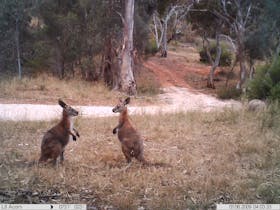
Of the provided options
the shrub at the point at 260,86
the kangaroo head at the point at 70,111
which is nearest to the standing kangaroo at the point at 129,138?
the kangaroo head at the point at 70,111

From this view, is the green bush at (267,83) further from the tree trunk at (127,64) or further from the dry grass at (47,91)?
the dry grass at (47,91)

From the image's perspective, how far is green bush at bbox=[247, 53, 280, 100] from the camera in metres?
8.13

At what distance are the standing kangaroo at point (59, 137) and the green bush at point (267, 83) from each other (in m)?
4.22

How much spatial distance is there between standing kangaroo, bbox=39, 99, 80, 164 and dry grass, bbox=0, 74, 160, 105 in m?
0.13

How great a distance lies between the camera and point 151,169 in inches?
189

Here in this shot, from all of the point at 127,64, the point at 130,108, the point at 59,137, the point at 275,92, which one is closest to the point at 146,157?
the point at 130,108

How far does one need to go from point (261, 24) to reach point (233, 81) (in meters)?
3.64

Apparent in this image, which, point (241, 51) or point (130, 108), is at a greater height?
point (130, 108)

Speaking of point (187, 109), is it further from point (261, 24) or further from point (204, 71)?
point (261, 24)

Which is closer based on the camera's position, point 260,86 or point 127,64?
point 127,64

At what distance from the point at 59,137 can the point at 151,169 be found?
91cm

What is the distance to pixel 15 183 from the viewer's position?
4.23m
